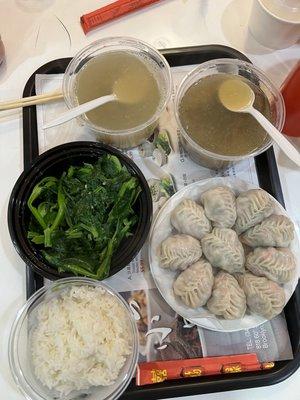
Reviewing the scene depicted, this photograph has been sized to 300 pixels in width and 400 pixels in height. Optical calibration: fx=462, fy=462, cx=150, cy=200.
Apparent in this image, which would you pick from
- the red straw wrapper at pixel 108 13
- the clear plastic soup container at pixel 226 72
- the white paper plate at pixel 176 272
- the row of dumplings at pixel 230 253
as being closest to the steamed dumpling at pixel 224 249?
the row of dumplings at pixel 230 253

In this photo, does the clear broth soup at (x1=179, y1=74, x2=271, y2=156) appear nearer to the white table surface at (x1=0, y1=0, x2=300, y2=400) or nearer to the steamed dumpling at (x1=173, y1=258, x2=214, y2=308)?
the white table surface at (x1=0, y1=0, x2=300, y2=400)

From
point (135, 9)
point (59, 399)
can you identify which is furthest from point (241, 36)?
point (59, 399)

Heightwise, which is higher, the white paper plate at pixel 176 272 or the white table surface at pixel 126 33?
the white table surface at pixel 126 33

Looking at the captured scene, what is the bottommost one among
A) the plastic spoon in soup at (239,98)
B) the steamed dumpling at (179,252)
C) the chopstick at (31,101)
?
the steamed dumpling at (179,252)

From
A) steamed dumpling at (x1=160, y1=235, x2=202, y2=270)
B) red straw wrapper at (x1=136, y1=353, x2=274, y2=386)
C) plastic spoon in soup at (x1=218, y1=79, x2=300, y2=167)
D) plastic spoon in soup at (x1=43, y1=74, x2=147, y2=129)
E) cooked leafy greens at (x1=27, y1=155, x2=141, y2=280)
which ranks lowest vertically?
red straw wrapper at (x1=136, y1=353, x2=274, y2=386)

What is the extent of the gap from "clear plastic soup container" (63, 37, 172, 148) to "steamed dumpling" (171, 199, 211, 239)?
26 centimetres

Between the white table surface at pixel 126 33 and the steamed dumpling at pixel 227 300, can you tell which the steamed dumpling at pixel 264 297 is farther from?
the white table surface at pixel 126 33

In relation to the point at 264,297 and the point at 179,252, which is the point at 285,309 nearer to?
the point at 264,297

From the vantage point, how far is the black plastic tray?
51.5 inches

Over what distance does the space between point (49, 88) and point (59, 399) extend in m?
0.98

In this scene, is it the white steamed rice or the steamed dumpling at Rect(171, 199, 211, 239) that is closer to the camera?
the white steamed rice

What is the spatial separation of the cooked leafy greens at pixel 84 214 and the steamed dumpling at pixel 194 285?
0.69 ft

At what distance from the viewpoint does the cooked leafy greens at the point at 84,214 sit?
4.37 feet

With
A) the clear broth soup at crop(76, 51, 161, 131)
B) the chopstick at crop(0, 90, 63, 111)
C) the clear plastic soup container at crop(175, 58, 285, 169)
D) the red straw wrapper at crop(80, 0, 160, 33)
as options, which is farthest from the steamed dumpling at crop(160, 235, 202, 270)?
the red straw wrapper at crop(80, 0, 160, 33)
